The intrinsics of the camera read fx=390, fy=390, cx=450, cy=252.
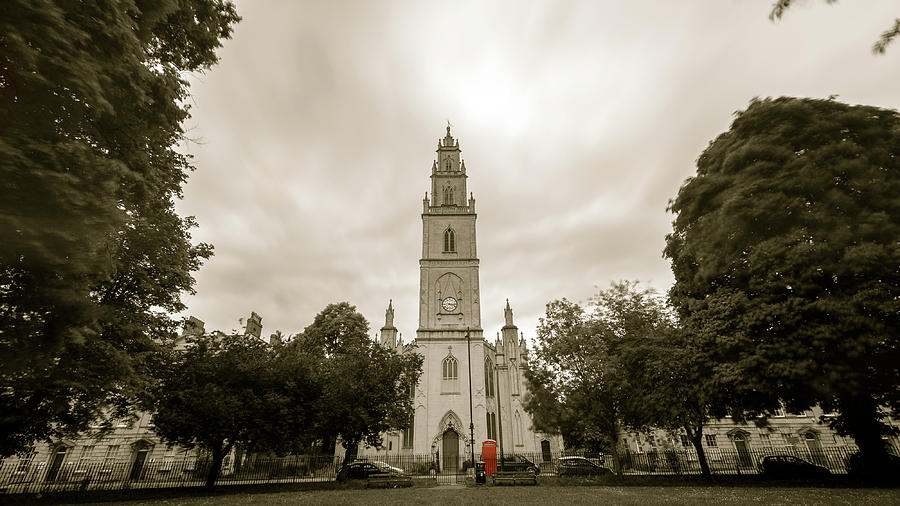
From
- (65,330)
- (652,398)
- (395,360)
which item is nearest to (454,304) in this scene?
(395,360)

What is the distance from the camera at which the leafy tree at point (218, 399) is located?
17.8m

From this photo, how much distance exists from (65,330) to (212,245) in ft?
26.9

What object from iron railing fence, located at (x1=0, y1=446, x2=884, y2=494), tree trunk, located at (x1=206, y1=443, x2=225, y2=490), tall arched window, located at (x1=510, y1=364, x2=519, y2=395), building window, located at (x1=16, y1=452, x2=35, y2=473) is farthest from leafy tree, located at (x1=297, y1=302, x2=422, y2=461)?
building window, located at (x1=16, y1=452, x2=35, y2=473)

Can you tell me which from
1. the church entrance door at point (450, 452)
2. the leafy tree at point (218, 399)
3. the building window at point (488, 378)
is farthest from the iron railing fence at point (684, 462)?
the leafy tree at point (218, 399)

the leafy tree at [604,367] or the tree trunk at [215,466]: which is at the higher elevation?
the leafy tree at [604,367]

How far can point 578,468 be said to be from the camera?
23000mm

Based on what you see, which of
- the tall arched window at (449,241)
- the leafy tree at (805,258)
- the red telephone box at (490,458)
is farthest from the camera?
the tall arched window at (449,241)

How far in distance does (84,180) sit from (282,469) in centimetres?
2086

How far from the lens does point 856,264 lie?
10.7 metres

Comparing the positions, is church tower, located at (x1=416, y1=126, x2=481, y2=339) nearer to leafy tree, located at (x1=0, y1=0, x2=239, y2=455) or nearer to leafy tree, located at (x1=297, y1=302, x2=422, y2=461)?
leafy tree, located at (x1=297, y1=302, x2=422, y2=461)

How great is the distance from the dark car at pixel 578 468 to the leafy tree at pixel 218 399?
15.7 m

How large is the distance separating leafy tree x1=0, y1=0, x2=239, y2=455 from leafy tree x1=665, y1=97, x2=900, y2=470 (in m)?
16.5

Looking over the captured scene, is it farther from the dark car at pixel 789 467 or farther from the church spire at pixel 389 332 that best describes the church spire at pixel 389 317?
the dark car at pixel 789 467

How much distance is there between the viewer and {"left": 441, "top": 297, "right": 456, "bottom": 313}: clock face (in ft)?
120
